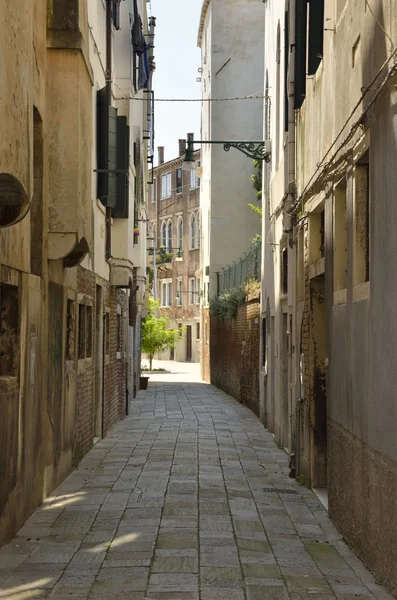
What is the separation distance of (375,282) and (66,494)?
5.09 metres

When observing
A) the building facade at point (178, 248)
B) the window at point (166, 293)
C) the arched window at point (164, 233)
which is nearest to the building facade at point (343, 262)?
the building facade at point (178, 248)

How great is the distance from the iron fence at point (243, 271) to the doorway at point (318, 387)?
10.1 meters

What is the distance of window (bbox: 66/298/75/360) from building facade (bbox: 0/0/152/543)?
0.06 feet

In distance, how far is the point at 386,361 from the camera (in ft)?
22.5

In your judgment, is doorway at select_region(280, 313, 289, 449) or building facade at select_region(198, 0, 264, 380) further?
building facade at select_region(198, 0, 264, 380)

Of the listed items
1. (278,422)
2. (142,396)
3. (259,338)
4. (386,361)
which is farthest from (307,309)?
(142,396)

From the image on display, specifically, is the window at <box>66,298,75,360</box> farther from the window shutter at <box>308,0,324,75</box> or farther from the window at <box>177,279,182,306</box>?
the window at <box>177,279,182,306</box>

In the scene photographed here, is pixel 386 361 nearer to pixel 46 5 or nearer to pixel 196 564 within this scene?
pixel 196 564

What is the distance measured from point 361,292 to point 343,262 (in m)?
1.48

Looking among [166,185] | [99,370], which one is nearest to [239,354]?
[99,370]

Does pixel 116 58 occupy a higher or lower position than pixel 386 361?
higher

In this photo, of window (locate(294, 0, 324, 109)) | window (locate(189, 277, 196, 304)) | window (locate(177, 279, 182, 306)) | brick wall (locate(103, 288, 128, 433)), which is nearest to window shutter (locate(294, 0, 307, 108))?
window (locate(294, 0, 324, 109))

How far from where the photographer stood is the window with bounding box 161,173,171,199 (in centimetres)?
6281

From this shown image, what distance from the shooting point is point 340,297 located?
9141 mm
